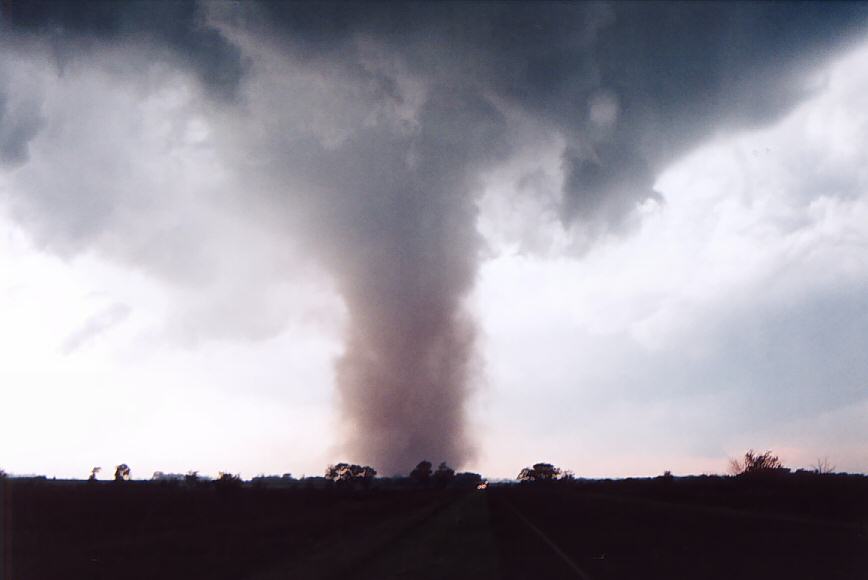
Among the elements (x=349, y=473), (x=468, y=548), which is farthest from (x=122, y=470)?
(x=468, y=548)

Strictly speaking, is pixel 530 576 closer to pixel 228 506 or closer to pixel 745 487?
pixel 228 506

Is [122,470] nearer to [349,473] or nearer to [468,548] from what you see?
[349,473]

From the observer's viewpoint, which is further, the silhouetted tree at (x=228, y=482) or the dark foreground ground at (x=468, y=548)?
the silhouetted tree at (x=228, y=482)

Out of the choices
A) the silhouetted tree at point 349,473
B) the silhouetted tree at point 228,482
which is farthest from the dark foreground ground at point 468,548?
the silhouetted tree at point 349,473

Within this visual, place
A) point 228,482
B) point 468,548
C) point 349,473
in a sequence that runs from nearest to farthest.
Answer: point 468,548, point 228,482, point 349,473

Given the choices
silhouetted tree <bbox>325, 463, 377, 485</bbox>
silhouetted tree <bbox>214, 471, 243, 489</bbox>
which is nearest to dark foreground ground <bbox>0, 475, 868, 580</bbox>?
silhouetted tree <bbox>214, 471, 243, 489</bbox>

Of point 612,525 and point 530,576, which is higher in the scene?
point 612,525

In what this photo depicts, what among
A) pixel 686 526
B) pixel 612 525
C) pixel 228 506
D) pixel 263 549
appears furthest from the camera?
pixel 228 506

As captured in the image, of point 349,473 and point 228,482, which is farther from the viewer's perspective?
point 349,473

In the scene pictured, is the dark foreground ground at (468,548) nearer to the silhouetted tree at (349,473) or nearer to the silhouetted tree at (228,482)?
the silhouetted tree at (228,482)

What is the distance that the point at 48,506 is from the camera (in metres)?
45.4

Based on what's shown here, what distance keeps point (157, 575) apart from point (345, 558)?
17.0 feet

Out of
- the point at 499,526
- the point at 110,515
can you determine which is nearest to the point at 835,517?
the point at 499,526

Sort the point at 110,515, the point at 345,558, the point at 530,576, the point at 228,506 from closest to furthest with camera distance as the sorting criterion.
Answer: the point at 530,576 < the point at 345,558 < the point at 110,515 < the point at 228,506
